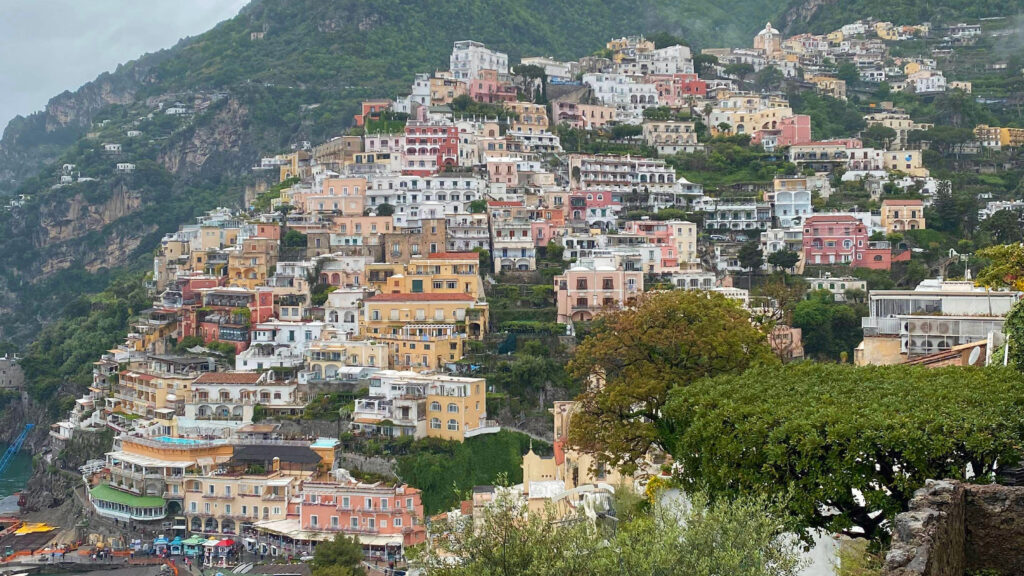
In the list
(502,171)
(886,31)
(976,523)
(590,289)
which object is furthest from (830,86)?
(976,523)

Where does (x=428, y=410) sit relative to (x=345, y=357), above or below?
below

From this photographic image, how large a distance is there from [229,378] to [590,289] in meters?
16.9

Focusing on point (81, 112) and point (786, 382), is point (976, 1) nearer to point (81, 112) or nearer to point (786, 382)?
point (81, 112)

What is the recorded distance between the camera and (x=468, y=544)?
1812 cm

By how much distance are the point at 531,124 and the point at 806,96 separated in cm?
2968

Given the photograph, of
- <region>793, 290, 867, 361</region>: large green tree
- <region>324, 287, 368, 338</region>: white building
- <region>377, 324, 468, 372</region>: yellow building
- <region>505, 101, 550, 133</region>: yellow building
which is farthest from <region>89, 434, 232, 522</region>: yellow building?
<region>505, 101, 550, 133</region>: yellow building

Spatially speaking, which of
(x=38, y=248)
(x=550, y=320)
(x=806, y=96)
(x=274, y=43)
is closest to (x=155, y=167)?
(x=38, y=248)

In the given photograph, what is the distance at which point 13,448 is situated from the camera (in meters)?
76.9

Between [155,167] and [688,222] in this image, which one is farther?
[155,167]

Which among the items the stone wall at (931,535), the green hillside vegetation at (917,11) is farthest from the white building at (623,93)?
the stone wall at (931,535)

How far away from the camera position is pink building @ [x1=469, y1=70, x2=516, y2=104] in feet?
297

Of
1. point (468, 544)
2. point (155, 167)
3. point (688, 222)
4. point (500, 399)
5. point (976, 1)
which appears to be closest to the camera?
point (468, 544)

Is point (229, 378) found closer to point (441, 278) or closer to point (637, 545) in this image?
point (441, 278)

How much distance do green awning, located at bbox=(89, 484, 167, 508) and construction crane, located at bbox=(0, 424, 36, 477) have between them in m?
20.5
